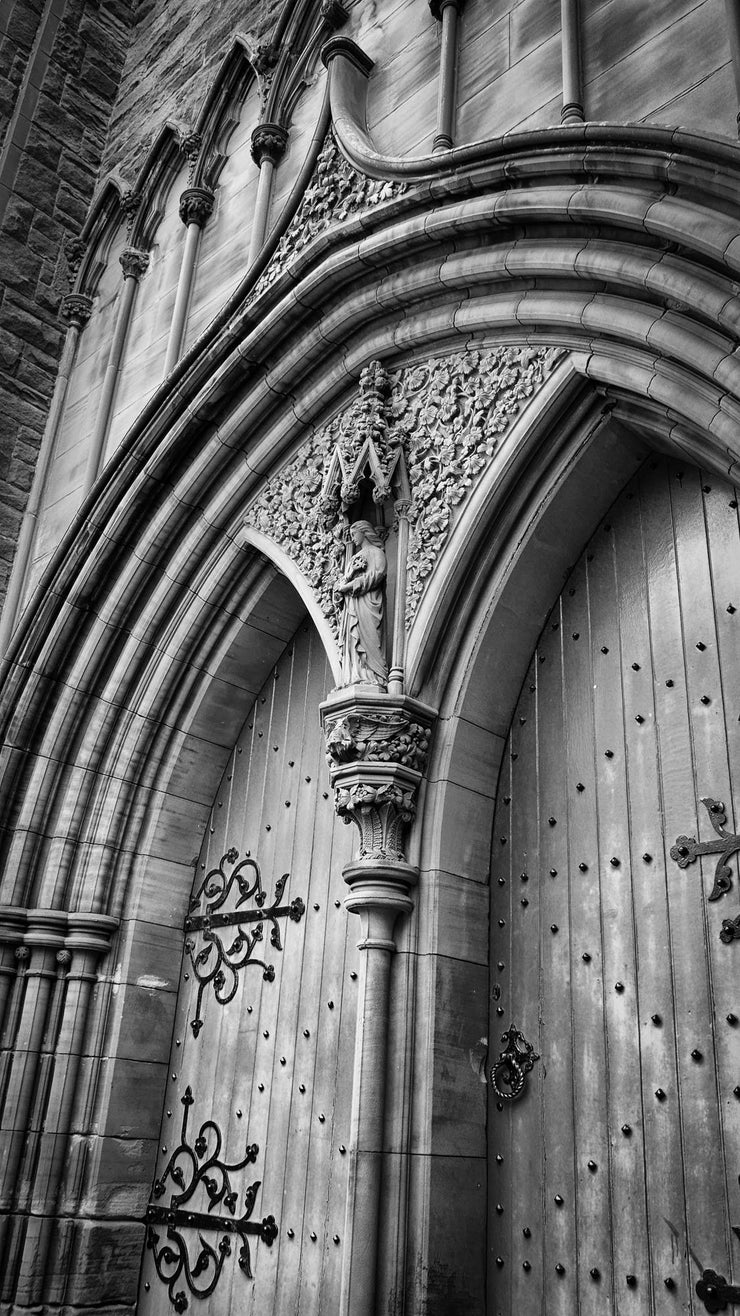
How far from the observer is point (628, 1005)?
3.00 metres

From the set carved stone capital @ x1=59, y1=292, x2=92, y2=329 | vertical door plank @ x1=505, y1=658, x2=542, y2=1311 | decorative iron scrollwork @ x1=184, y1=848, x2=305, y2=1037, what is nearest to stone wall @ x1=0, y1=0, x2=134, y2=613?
carved stone capital @ x1=59, y1=292, x2=92, y2=329

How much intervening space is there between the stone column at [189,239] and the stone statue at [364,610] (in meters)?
2.04

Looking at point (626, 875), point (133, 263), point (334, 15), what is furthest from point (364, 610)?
point (133, 263)

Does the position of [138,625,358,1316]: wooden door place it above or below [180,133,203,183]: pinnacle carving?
below

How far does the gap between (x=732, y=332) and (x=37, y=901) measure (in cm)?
358

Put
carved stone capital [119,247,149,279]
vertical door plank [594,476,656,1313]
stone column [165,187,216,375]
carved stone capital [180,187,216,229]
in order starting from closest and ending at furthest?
vertical door plank [594,476,656,1313] < stone column [165,187,216,375] < carved stone capital [180,187,216,229] < carved stone capital [119,247,149,279]

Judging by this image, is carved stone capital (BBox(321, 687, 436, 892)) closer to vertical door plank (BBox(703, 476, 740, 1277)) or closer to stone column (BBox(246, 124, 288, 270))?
vertical door plank (BBox(703, 476, 740, 1277))

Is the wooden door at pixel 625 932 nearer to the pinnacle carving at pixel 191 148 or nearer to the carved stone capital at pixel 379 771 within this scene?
the carved stone capital at pixel 379 771

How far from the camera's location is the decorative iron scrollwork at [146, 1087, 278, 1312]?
12.6ft

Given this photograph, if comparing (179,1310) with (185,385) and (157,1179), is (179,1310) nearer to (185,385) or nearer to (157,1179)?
(157,1179)

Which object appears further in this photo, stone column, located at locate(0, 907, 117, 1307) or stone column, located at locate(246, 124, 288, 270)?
stone column, located at locate(246, 124, 288, 270)

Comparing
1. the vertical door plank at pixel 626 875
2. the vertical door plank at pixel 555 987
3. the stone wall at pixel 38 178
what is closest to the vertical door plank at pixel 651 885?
the vertical door plank at pixel 626 875

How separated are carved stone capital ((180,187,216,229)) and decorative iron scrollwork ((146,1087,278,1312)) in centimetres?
411

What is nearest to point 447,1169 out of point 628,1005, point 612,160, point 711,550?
Result: point 628,1005
